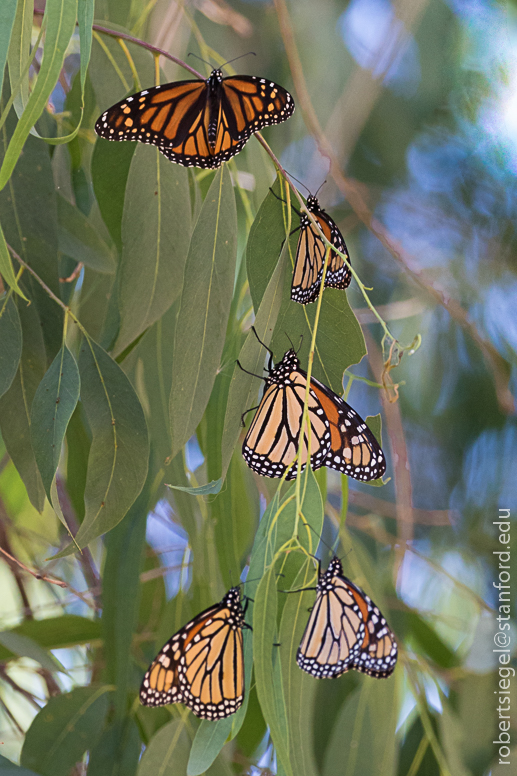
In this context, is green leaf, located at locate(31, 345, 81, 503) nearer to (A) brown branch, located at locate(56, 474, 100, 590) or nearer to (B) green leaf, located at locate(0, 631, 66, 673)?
(B) green leaf, located at locate(0, 631, 66, 673)

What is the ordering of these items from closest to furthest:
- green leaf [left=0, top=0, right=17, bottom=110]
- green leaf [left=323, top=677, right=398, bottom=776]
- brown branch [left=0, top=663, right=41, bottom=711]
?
1. green leaf [left=0, top=0, right=17, bottom=110]
2. green leaf [left=323, top=677, right=398, bottom=776]
3. brown branch [left=0, top=663, right=41, bottom=711]

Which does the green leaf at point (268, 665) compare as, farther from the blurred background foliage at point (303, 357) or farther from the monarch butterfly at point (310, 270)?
the monarch butterfly at point (310, 270)

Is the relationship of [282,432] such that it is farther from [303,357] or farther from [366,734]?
[366,734]

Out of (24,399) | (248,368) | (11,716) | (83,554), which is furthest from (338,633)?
(11,716)

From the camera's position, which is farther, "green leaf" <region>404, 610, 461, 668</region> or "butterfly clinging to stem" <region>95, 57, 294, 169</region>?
"green leaf" <region>404, 610, 461, 668</region>

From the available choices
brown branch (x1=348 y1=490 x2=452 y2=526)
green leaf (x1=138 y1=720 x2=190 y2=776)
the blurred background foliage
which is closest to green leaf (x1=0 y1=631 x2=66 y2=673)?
the blurred background foliage

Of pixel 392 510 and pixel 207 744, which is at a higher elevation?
pixel 392 510

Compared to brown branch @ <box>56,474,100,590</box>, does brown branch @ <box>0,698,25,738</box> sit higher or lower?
lower
